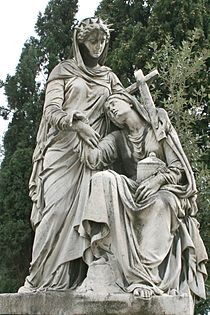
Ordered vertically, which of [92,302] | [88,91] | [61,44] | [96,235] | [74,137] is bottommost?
[92,302]

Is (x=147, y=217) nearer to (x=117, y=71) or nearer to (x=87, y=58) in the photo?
(x=87, y=58)

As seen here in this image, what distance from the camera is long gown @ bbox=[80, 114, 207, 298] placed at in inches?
248

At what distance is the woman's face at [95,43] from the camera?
7391mm

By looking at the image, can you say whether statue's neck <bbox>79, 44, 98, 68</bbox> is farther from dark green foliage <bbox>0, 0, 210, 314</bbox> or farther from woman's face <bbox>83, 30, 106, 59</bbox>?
dark green foliage <bbox>0, 0, 210, 314</bbox>

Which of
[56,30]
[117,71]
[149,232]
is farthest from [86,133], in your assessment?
[56,30]

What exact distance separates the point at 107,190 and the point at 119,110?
94 centimetres

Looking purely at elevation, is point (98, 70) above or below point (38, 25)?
below

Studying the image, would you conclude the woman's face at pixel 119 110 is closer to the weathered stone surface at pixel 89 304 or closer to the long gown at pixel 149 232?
the long gown at pixel 149 232

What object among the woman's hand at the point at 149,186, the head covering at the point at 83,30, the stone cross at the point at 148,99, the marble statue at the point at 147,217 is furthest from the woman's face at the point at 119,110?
the woman's hand at the point at 149,186

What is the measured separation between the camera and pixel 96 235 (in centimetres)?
634

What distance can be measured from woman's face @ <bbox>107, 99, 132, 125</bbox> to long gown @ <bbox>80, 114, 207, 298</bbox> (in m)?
0.60

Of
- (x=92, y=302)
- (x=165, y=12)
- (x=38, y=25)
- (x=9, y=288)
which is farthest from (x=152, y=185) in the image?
(x=38, y=25)

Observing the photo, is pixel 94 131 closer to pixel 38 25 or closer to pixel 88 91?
pixel 88 91

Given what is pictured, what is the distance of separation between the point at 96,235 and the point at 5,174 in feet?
31.4
